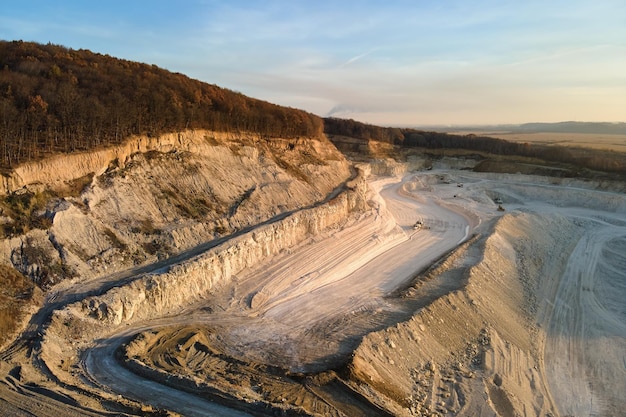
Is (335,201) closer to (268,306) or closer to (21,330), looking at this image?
(268,306)

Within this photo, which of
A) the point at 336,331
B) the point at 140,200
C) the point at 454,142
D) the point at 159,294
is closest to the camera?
the point at 159,294

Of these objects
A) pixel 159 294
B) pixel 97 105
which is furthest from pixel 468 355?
pixel 97 105

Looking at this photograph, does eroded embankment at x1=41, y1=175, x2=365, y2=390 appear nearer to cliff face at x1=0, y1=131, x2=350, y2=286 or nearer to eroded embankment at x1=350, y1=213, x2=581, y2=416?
cliff face at x1=0, y1=131, x2=350, y2=286

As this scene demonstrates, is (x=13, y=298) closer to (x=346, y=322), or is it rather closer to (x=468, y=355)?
(x=346, y=322)

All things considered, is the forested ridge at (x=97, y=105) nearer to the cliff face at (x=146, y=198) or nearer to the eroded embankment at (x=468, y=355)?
the cliff face at (x=146, y=198)

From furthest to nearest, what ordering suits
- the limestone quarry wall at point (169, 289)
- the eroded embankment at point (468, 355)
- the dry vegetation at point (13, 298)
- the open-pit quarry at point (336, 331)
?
the limestone quarry wall at point (169, 289) → the eroded embankment at point (468, 355) → the dry vegetation at point (13, 298) → the open-pit quarry at point (336, 331)

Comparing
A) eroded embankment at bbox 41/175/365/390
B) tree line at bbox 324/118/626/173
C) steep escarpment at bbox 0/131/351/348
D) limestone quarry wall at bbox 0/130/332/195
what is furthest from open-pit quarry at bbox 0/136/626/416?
tree line at bbox 324/118/626/173

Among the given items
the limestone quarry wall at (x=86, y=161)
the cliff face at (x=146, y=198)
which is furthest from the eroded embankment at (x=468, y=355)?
the limestone quarry wall at (x=86, y=161)
